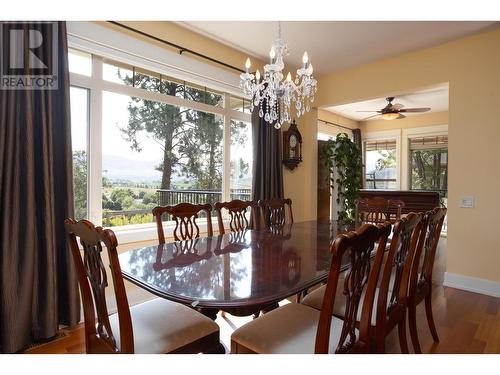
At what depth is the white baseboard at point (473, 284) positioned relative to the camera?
3151 millimetres

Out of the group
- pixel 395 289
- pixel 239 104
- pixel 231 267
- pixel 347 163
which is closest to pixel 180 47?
pixel 239 104

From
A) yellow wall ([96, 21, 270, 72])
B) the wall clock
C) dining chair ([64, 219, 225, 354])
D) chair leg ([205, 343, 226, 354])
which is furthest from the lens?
the wall clock

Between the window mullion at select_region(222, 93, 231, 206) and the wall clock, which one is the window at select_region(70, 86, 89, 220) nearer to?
the window mullion at select_region(222, 93, 231, 206)

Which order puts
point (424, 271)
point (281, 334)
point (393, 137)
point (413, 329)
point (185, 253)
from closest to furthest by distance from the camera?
point (281, 334) < point (185, 253) < point (413, 329) < point (424, 271) < point (393, 137)

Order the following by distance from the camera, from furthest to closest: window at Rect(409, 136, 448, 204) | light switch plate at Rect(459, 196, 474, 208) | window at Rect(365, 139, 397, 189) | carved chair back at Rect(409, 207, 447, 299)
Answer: window at Rect(365, 139, 397, 189), window at Rect(409, 136, 448, 204), light switch plate at Rect(459, 196, 474, 208), carved chair back at Rect(409, 207, 447, 299)

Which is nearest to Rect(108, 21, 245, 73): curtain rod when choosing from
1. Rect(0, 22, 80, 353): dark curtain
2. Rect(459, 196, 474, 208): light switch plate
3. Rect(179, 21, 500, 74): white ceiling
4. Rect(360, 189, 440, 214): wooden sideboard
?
Rect(179, 21, 500, 74): white ceiling

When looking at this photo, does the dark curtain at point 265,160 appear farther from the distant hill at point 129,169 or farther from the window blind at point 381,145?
the window blind at point 381,145

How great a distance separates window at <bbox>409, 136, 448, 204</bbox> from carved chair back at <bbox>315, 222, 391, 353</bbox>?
6700 millimetres

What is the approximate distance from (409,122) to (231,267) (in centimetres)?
715

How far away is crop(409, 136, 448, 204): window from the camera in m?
6.88

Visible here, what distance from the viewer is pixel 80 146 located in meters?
2.64

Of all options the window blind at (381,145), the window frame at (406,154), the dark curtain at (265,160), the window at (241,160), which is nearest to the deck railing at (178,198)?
the window at (241,160)

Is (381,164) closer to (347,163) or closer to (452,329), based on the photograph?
(347,163)

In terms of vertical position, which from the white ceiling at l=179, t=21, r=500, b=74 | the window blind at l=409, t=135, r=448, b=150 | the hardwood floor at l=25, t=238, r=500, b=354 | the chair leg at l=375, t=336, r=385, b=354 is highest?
the white ceiling at l=179, t=21, r=500, b=74
